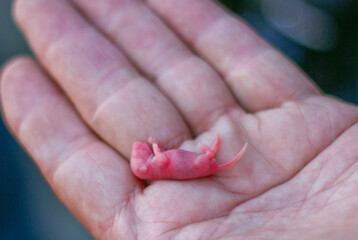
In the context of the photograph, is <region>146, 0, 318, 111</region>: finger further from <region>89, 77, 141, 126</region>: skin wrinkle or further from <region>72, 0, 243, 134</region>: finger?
<region>89, 77, 141, 126</region>: skin wrinkle

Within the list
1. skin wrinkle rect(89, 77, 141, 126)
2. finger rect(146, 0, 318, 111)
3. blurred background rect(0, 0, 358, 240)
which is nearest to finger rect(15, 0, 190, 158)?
skin wrinkle rect(89, 77, 141, 126)

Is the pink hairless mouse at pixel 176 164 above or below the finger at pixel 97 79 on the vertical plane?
below

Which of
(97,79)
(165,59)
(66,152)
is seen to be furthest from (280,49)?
(66,152)

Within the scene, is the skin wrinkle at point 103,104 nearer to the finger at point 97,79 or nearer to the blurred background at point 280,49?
the finger at point 97,79

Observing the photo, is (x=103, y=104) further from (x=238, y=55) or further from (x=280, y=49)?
(x=280, y=49)

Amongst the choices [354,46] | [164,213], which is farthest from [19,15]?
[354,46]

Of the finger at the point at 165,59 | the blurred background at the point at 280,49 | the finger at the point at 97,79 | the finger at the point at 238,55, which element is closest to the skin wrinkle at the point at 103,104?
the finger at the point at 97,79
